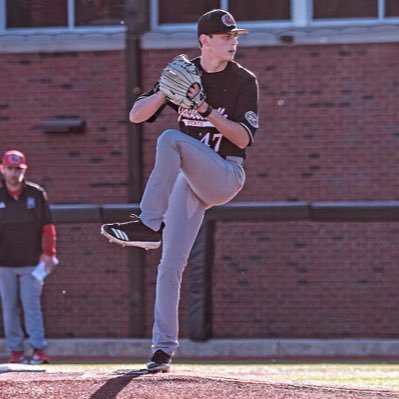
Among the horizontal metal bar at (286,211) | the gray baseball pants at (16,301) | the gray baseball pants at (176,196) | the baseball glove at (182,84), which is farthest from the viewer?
the horizontal metal bar at (286,211)

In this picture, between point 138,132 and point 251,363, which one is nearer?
point 251,363

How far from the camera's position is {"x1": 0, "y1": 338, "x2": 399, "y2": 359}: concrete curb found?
587 inches

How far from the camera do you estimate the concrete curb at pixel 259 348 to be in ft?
48.9

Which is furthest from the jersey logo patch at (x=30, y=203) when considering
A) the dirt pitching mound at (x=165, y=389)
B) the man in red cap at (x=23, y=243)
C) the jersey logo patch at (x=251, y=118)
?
the jersey logo patch at (x=251, y=118)

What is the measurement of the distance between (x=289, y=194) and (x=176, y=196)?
8.16 meters

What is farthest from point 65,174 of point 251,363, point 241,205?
point 251,363

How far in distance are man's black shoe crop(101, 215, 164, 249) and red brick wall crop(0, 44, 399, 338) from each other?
826cm

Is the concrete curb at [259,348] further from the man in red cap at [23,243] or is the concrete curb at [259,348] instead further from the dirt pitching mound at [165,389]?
the dirt pitching mound at [165,389]

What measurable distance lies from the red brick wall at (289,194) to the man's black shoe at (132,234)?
8258mm

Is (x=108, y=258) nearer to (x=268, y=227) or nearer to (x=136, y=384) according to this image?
(x=268, y=227)

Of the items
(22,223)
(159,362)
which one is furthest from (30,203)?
(159,362)

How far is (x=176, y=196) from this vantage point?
7.38m

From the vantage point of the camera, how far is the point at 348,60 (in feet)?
50.4

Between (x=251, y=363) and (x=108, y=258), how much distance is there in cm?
293
